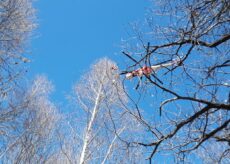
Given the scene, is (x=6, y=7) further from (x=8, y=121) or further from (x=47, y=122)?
(x=47, y=122)

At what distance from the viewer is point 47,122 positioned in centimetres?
870

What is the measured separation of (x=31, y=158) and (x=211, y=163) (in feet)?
13.1

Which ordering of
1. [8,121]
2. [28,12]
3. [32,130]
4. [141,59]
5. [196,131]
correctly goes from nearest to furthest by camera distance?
[141,59], [196,131], [8,121], [28,12], [32,130]

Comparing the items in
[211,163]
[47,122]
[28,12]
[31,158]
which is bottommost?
[211,163]

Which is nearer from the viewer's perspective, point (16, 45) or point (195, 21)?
point (195, 21)

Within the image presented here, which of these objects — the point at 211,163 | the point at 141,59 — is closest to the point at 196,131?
the point at 141,59

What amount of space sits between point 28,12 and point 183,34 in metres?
5.34

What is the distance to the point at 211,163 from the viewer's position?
15.8 ft

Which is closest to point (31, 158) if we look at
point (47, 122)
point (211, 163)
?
point (47, 122)

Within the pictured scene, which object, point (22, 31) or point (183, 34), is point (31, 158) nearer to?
point (22, 31)

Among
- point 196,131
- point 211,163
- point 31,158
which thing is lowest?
point 196,131

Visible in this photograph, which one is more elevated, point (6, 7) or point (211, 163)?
point (6, 7)

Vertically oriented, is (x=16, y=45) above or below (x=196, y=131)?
above

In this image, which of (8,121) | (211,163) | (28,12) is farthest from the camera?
(28,12)
